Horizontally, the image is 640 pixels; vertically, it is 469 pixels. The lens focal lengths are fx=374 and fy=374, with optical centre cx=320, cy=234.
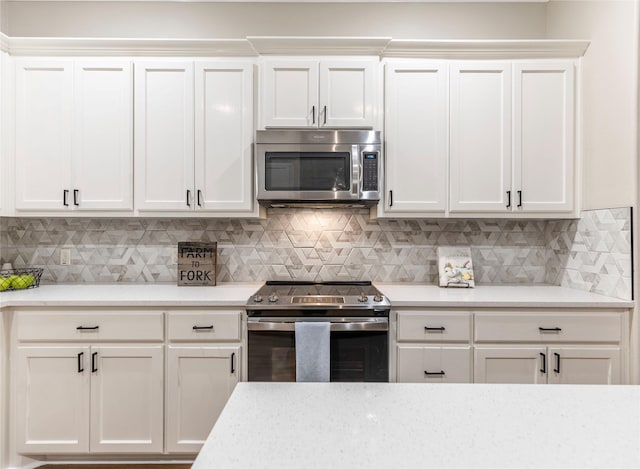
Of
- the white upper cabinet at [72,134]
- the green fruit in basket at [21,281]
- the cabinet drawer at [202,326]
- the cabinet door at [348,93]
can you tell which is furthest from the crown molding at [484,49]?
the green fruit in basket at [21,281]

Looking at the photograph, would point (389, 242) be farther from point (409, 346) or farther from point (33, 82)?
point (33, 82)

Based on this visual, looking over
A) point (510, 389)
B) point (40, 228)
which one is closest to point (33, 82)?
point (40, 228)

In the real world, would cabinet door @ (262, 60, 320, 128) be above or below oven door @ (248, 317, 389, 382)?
above

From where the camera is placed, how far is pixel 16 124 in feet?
7.81

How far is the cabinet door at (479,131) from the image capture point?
2.40m

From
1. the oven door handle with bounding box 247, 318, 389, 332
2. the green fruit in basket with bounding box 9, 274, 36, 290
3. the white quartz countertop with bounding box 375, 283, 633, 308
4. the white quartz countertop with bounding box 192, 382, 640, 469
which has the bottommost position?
the oven door handle with bounding box 247, 318, 389, 332

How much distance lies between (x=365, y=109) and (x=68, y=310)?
210cm

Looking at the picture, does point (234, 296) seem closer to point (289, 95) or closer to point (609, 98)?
point (289, 95)

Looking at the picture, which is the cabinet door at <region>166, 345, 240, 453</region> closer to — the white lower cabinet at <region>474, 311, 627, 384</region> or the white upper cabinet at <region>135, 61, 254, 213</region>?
the white upper cabinet at <region>135, 61, 254, 213</region>

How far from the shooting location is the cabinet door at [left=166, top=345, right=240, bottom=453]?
2.08 metres

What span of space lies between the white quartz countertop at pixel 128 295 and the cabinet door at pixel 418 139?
1165mm

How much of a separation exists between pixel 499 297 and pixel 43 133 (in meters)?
3.00

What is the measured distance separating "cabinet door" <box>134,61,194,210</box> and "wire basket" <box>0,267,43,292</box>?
868mm

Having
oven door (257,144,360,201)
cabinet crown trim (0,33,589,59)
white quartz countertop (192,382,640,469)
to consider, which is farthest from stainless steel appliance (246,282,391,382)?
cabinet crown trim (0,33,589,59)
